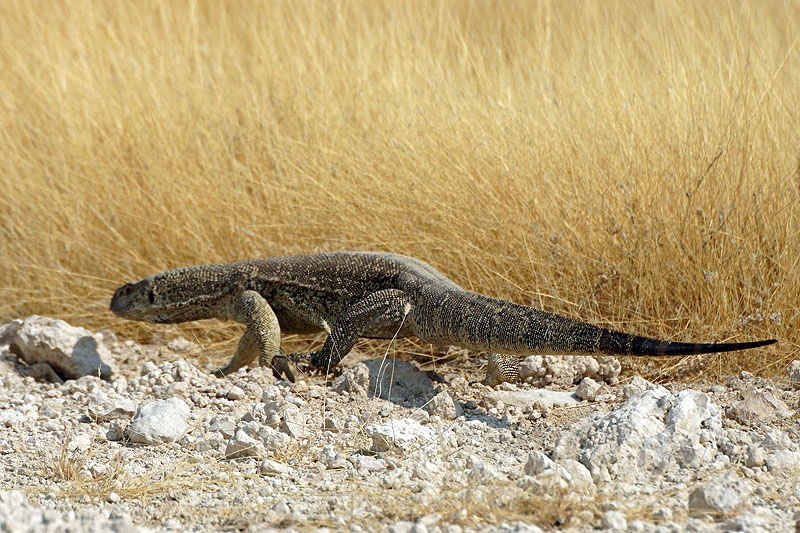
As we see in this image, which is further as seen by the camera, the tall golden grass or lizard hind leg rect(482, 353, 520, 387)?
the tall golden grass

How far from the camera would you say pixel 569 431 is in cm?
349

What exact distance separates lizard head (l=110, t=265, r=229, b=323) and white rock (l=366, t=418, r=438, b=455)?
219 cm

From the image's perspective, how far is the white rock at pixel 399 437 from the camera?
3.54m

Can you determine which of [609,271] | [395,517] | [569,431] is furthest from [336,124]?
[395,517]

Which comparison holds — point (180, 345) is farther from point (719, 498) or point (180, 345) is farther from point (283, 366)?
point (719, 498)

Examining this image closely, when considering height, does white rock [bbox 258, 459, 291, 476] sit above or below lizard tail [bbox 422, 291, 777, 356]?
below

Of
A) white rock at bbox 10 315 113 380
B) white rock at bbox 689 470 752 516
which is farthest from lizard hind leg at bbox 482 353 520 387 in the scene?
white rock at bbox 10 315 113 380

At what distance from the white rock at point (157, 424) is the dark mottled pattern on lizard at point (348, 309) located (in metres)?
1.02

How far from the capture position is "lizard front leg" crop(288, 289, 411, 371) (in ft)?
15.5

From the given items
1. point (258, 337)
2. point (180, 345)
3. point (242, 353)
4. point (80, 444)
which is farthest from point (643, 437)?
point (180, 345)

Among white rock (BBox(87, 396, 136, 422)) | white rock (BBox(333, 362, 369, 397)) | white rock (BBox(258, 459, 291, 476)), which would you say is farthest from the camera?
white rock (BBox(333, 362, 369, 397))

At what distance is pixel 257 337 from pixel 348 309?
669mm

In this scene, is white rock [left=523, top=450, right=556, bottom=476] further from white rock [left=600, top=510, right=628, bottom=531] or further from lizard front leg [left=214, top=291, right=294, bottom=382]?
lizard front leg [left=214, top=291, right=294, bottom=382]

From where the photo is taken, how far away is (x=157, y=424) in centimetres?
385
